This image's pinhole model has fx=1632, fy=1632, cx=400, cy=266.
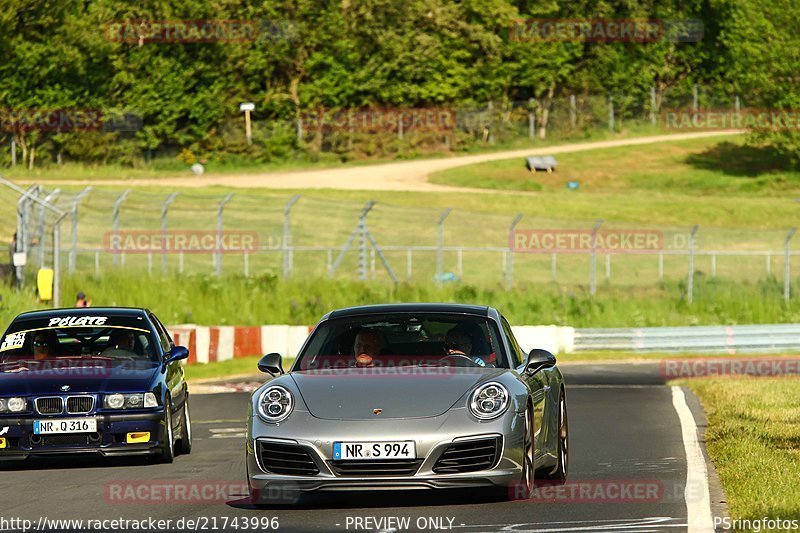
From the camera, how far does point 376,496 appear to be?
11000 mm

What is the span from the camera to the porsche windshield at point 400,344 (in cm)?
1119

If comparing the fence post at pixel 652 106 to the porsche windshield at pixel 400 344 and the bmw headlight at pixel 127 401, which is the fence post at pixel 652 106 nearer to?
the bmw headlight at pixel 127 401

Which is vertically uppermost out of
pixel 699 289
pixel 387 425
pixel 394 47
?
pixel 394 47

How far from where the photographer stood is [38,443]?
536 inches

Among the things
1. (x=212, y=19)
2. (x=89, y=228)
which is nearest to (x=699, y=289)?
(x=89, y=228)

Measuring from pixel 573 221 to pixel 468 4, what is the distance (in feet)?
110

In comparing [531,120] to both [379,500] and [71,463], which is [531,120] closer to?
[71,463]

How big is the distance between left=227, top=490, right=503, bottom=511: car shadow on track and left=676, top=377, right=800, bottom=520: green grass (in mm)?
1710

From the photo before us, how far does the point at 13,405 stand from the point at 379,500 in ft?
14.1

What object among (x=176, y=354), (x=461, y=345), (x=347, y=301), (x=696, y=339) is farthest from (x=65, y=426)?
(x=347, y=301)

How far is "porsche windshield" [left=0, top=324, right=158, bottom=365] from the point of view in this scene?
14883 millimetres

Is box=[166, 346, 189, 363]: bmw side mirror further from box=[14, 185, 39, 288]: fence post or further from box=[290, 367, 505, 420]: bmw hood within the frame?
box=[14, 185, 39, 288]: fence post

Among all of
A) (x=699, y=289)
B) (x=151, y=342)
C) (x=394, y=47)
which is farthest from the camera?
(x=394, y=47)

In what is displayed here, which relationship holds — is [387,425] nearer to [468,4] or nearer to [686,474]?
[686,474]
